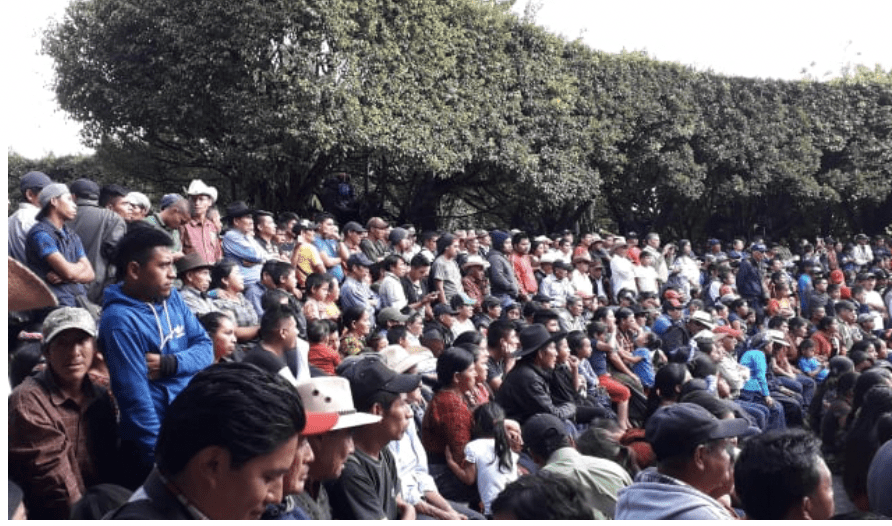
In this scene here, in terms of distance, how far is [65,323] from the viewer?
3920 millimetres

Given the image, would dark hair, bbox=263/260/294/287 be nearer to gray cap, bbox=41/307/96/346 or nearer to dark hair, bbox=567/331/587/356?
dark hair, bbox=567/331/587/356

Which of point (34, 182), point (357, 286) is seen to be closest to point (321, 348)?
point (34, 182)

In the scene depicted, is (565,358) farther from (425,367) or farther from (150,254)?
(150,254)

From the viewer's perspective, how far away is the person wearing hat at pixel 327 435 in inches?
141

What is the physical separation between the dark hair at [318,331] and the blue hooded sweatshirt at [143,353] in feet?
8.95

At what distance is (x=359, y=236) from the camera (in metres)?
11.5

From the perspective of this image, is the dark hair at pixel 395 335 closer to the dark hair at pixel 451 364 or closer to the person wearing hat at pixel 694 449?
the dark hair at pixel 451 364

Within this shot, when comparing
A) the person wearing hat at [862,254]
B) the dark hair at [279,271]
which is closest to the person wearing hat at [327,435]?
the dark hair at [279,271]

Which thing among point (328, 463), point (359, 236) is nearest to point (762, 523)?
point (328, 463)

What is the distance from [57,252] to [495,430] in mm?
2799

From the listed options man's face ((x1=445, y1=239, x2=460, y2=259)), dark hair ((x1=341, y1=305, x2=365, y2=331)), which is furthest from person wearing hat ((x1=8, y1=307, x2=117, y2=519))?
man's face ((x1=445, y1=239, x2=460, y2=259))

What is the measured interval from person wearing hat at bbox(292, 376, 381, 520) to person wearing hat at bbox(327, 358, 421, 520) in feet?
1.05

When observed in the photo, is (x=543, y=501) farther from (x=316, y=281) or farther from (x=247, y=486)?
(x=316, y=281)

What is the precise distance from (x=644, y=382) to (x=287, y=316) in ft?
20.0
